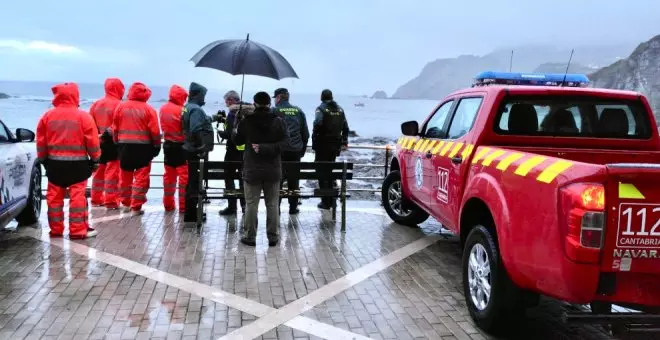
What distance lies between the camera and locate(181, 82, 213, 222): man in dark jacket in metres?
7.38

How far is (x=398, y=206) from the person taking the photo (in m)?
7.92

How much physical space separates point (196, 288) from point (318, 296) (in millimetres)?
1119

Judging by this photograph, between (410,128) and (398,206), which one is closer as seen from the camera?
(410,128)

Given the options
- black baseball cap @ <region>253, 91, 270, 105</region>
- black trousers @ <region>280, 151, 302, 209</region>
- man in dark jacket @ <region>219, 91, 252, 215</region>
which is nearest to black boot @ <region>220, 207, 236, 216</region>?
man in dark jacket @ <region>219, 91, 252, 215</region>

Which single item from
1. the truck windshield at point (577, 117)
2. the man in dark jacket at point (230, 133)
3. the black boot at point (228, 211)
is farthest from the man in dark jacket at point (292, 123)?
the truck windshield at point (577, 117)

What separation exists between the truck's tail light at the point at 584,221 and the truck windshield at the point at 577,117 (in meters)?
1.96

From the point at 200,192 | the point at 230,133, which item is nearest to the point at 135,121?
the point at 230,133

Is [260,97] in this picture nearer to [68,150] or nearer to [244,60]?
[244,60]

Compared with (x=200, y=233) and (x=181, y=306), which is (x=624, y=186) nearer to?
(x=181, y=306)

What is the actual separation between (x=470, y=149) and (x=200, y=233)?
12.2 feet

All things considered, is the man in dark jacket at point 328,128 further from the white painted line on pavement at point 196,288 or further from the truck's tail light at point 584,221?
the truck's tail light at point 584,221

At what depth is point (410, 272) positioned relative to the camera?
18.6 feet

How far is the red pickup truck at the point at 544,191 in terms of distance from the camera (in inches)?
121

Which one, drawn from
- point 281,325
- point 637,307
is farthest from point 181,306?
point 637,307
